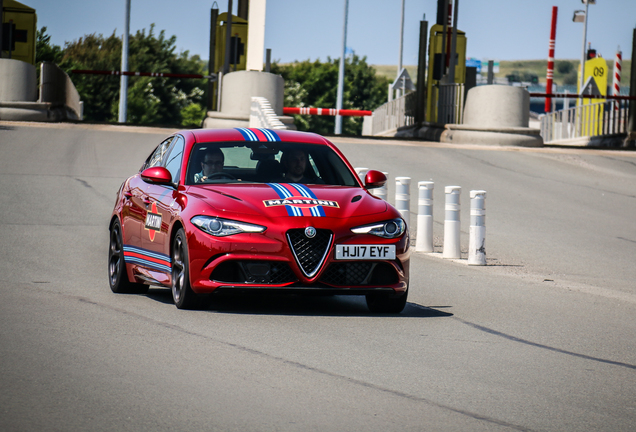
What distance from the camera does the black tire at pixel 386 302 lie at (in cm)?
864

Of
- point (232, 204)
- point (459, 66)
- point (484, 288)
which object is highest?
point (459, 66)

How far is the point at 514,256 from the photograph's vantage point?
1400 centimetres

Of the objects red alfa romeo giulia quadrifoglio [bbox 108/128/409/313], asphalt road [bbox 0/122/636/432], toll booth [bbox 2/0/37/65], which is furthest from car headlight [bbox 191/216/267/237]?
toll booth [bbox 2/0/37/65]

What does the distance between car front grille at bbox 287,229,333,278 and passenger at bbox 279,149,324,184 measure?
1.09 metres

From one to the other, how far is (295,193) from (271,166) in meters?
0.79

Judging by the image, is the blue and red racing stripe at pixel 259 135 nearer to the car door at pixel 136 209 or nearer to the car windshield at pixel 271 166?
the car windshield at pixel 271 166

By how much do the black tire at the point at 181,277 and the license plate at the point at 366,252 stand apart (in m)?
1.20

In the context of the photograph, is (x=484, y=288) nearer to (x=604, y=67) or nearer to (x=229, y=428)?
(x=229, y=428)

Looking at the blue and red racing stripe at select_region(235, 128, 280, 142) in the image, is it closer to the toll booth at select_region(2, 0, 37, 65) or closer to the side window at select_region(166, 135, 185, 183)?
the side window at select_region(166, 135, 185, 183)

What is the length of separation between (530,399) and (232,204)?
332 cm

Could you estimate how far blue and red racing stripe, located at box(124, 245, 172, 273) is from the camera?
880 cm

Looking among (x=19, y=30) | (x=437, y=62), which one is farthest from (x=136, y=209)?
(x=437, y=62)

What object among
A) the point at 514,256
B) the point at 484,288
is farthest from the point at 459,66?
the point at 484,288

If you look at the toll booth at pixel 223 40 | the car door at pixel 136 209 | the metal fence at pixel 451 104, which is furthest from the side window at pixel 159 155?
the toll booth at pixel 223 40
